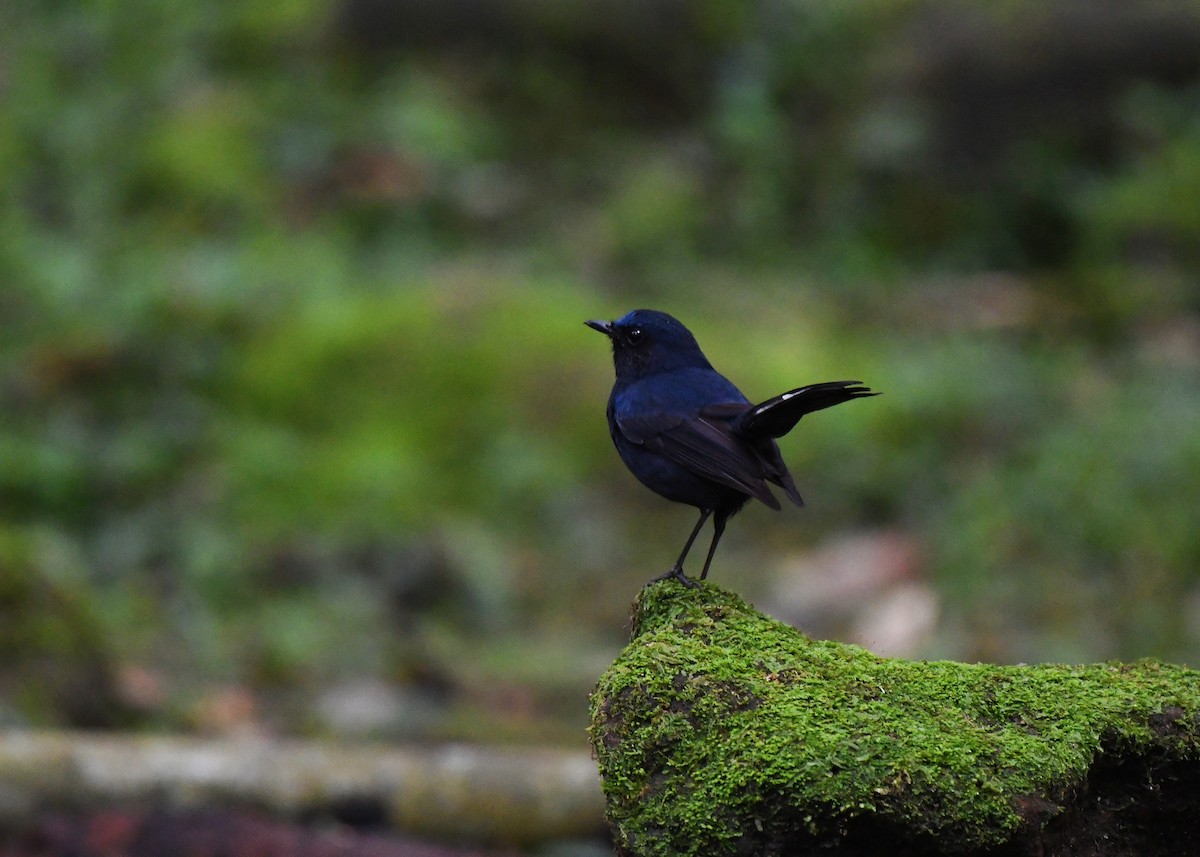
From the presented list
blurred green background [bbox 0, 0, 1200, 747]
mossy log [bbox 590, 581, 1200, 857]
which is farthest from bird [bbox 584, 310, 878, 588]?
blurred green background [bbox 0, 0, 1200, 747]

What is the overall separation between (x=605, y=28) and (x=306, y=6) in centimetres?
282

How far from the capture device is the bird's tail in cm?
328

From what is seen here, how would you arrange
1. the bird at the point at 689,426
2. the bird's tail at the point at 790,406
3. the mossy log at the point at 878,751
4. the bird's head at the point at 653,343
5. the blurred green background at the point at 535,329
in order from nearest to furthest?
the mossy log at the point at 878,751 → the bird's tail at the point at 790,406 → the bird at the point at 689,426 → the bird's head at the point at 653,343 → the blurred green background at the point at 535,329

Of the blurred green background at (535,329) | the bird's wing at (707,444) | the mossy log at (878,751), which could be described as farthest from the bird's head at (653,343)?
the blurred green background at (535,329)

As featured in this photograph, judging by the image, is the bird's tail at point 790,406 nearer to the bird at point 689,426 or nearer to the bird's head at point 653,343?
the bird at point 689,426

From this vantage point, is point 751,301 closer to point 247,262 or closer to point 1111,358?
point 1111,358

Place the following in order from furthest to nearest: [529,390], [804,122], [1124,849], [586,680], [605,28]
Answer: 1. [605,28]
2. [804,122]
3. [529,390]
4. [586,680]
5. [1124,849]

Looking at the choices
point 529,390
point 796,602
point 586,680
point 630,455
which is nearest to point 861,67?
point 529,390

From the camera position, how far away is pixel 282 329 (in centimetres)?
926

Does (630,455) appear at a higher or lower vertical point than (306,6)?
lower

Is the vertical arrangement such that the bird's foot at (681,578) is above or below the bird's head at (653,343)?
below

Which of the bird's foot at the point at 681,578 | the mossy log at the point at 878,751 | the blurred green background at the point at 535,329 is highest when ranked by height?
the blurred green background at the point at 535,329

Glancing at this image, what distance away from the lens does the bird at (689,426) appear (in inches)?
147

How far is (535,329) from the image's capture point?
9109mm
